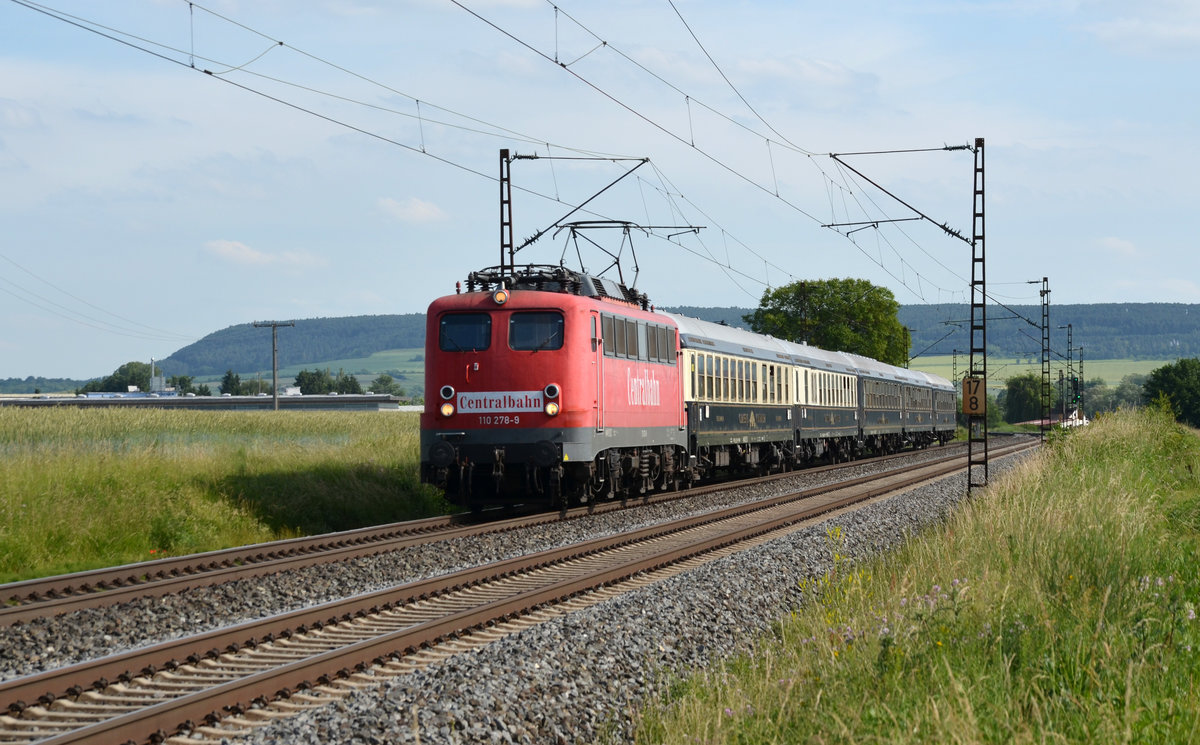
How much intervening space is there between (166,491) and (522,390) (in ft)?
17.3

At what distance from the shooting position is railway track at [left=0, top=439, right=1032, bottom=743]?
6.86m

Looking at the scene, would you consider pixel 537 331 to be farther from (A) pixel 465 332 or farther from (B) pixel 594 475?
(B) pixel 594 475

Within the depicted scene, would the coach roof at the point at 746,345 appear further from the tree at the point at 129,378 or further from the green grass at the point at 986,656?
the tree at the point at 129,378

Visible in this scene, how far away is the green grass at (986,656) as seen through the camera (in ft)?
17.9

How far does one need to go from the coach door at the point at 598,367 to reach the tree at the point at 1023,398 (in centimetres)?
11697

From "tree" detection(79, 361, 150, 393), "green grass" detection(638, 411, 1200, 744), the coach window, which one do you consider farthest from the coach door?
"tree" detection(79, 361, 150, 393)

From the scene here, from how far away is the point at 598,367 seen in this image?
1847cm

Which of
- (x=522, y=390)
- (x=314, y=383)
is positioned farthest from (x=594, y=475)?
(x=314, y=383)

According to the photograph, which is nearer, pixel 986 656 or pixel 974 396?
pixel 986 656

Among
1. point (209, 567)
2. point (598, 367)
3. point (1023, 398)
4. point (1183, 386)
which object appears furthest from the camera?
point (1023, 398)

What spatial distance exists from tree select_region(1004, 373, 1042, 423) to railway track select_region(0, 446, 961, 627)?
394 ft

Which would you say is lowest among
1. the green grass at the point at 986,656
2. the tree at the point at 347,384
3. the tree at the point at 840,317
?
the green grass at the point at 986,656

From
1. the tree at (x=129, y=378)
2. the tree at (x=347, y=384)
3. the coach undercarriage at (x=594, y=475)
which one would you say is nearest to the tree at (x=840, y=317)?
the coach undercarriage at (x=594, y=475)

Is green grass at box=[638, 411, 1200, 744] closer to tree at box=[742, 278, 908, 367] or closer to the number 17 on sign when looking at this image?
the number 17 on sign
